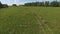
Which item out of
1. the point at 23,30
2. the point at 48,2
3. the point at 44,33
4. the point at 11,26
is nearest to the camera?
the point at 44,33

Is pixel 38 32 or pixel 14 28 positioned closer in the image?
pixel 38 32

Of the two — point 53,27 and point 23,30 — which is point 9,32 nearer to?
point 23,30

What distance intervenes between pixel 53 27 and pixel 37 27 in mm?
2390

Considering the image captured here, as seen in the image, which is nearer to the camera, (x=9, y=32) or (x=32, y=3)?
(x=9, y=32)

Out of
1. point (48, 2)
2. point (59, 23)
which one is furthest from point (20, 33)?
point (48, 2)

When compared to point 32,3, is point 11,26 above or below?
above

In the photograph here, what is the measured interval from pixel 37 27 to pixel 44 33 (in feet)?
11.3

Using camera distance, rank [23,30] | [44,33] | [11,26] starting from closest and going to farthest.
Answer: [44,33] → [23,30] → [11,26]

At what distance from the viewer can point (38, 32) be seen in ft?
74.5

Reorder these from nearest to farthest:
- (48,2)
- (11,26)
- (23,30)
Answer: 1. (23,30)
2. (11,26)
3. (48,2)

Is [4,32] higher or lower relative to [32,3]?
higher

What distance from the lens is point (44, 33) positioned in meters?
22.2

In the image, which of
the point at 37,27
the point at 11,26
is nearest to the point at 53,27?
the point at 37,27

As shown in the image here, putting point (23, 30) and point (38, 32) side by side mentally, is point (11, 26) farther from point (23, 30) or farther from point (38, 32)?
point (38, 32)
